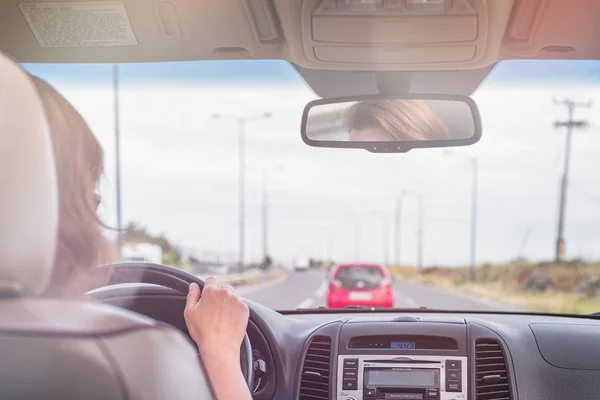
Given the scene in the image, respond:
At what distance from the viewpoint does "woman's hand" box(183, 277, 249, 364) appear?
2.19 metres

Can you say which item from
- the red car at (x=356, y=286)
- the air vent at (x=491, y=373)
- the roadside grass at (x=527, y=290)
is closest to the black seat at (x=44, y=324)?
the air vent at (x=491, y=373)

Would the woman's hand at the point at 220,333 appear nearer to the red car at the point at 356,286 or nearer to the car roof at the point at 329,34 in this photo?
the car roof at the point at 329,34

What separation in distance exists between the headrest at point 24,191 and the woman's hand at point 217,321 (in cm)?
60

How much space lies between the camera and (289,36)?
4176 mm

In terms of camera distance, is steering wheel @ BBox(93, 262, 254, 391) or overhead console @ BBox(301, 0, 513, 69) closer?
steering wheel @ BBox(93, 262, 254, 391)

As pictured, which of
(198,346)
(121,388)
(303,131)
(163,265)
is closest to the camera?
(121,388)

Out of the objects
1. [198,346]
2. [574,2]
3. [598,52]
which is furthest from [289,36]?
[198,346]

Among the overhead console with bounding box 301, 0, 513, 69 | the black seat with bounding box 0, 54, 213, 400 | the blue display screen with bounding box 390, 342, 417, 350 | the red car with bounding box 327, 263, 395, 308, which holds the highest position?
the overhead console with bounding box 301, 0, 513, 69

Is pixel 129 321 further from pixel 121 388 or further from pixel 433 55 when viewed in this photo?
pixel 433 55

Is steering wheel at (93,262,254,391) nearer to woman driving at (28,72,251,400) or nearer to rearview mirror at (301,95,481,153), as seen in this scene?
woman driving at (28,72,251,400)

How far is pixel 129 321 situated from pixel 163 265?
4.90 ft

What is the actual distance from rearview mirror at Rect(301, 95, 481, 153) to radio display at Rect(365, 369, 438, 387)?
1200 millimetres

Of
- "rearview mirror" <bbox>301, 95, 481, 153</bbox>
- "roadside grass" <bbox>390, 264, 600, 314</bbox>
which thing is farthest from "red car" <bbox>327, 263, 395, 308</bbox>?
"roadside grass" <bbox>390, 264, 600, 314</bbox>

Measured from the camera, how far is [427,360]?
14.2ft
